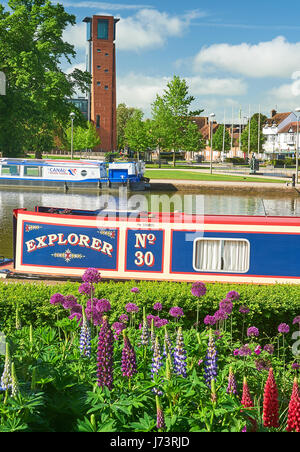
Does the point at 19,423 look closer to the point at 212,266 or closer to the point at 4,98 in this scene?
the point at 212,266

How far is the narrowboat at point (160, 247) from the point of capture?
33.9 ft

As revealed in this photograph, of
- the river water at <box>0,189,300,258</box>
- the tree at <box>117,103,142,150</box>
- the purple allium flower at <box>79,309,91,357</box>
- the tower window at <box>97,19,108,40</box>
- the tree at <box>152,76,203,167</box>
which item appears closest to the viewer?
the purple allium flower at <box>79,309,91,357</box>

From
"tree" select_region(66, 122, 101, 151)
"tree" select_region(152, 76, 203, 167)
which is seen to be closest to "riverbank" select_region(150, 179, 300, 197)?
"tree" select_region(152, 76, 203, 167)

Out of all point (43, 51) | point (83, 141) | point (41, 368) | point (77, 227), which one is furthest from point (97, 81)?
point (41, 368)

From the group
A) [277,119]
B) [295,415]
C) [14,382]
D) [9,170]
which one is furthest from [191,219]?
[277,119]

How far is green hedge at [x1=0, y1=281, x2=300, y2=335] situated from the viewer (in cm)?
787

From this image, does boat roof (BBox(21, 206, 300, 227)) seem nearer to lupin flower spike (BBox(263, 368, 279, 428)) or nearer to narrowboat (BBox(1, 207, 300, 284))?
narrowboat (BBox(1, 207, 300, 284))

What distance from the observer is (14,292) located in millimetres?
8188

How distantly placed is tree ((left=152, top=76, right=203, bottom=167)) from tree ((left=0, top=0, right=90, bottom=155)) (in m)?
18.0

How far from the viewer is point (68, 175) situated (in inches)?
1516

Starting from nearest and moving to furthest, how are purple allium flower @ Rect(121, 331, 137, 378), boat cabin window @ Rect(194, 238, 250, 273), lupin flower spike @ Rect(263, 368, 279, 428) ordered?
lupin flower spike @ Rect(263, 368, 279, 428)
purple allium flower @ Rect(121, 331, 137, 378)
boat cabin window @ Rect(194, 238, 250, 273)

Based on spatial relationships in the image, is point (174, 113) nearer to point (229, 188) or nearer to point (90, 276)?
point (229, 188)

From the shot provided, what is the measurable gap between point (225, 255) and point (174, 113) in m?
55.2

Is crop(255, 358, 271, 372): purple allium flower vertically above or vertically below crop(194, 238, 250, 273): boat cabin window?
below
